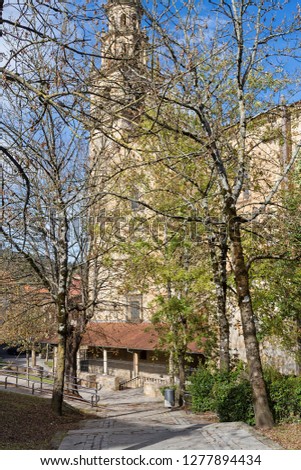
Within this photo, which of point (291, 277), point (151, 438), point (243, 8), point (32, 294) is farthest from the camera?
point (32, 294)

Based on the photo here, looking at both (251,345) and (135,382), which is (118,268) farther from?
(251,345)

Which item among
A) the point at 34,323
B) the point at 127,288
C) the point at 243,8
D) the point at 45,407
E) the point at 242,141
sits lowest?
the point at 45,407

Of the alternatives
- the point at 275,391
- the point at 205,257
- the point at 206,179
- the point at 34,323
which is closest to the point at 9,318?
the point at 34,323

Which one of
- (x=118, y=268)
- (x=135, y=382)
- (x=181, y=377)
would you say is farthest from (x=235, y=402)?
(x=135, y=382)

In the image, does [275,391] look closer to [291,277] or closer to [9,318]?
[291,277]

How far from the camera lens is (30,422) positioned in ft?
44.7

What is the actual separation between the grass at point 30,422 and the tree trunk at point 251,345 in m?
4.73

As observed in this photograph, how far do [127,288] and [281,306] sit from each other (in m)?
6.99

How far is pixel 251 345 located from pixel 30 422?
21.5 ft

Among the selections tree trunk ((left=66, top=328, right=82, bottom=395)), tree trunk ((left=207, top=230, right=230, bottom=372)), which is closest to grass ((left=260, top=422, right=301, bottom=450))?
tree trunk ((left=207, top=230, right=230, bottom=372))

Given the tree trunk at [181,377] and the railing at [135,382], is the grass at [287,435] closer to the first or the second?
the tree trunk at [181,377]

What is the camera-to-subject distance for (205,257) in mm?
17312

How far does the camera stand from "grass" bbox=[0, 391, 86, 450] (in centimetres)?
1086

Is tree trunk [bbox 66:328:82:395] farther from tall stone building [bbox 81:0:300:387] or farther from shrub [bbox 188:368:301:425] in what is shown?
shrub [bbox 188:368:301:425]
